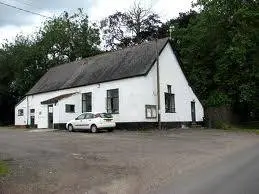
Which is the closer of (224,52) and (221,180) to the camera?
(221,180)

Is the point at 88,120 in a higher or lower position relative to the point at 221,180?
higher

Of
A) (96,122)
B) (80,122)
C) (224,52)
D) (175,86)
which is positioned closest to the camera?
(96,122)

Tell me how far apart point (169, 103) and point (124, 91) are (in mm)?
5287

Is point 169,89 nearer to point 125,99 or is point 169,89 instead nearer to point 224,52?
point 125,99

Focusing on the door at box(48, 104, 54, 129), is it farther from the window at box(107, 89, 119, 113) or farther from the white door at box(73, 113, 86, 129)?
the window at box(107, 89, 119, 113)

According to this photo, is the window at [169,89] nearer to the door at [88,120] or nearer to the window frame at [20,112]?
the door at [88,120]

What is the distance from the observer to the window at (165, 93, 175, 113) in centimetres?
3931

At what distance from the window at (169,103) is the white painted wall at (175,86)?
0.41 meters

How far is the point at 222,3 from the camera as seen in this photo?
48688 mm

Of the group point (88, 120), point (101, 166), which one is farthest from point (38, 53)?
point (101, 166)

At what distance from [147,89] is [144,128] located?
3260mm

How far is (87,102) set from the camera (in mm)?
40812

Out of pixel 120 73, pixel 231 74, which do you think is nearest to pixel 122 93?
pixel 120 73

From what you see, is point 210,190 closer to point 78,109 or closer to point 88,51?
point 78,109
